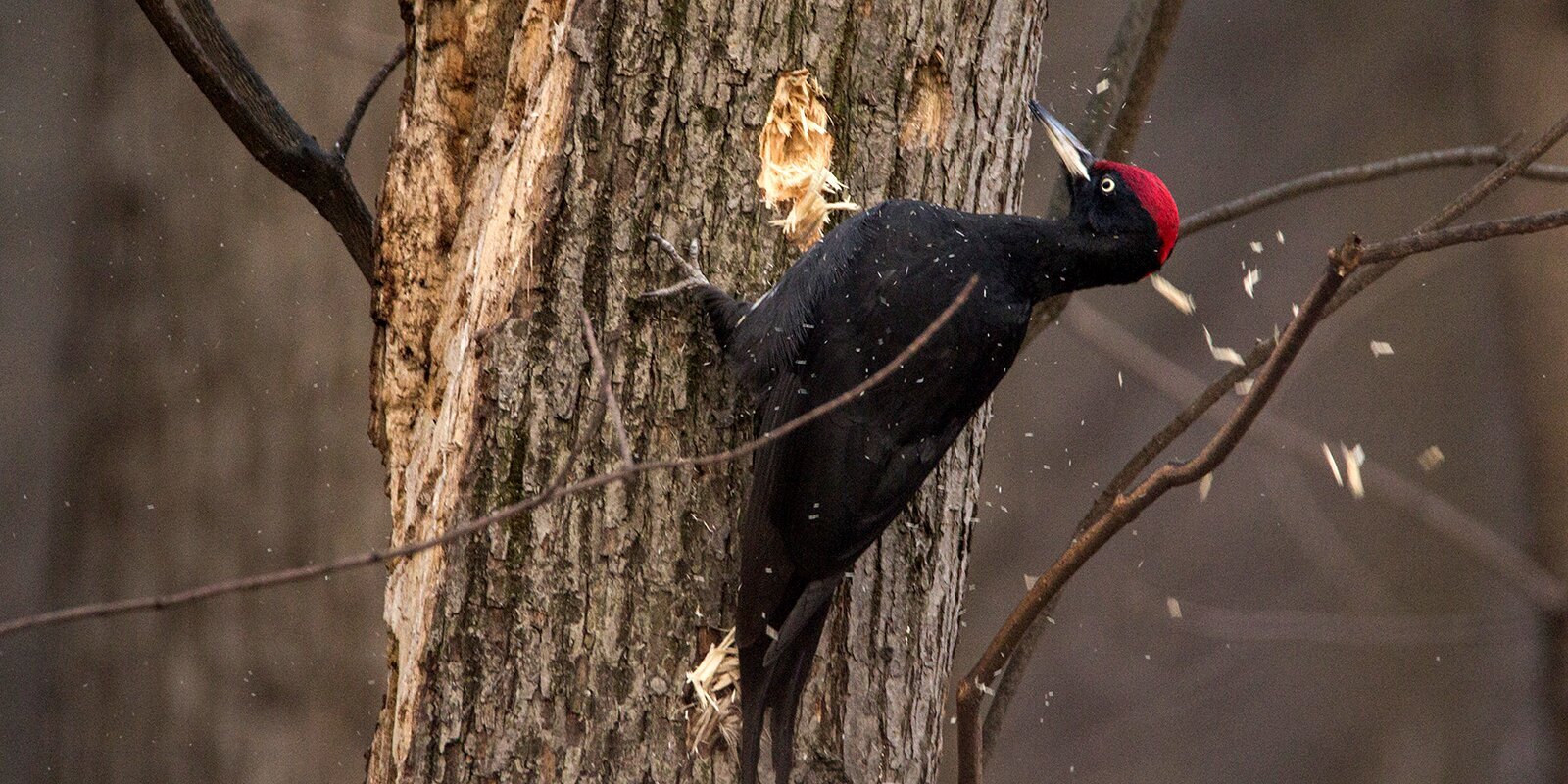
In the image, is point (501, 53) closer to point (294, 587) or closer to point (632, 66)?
point (632, 66)

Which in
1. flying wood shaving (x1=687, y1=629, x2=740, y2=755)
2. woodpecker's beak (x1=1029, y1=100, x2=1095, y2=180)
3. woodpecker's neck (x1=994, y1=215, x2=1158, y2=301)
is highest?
woodpecker's beak (x1=1029, y1=100, x2=1095, y2=180)

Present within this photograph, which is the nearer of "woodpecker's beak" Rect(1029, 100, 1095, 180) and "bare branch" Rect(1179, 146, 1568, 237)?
"woodpecker's beak" Rect(1029, 100, 1095, 180)

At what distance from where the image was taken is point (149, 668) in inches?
180

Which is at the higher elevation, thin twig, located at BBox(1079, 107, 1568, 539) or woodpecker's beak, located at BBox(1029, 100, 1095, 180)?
woodpecker's beak, located at BBox(1029, 100, 1095, 180)

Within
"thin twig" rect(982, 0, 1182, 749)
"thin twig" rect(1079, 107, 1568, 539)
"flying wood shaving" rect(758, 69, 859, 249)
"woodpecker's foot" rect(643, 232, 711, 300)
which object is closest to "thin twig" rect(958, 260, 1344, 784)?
"thin twig" rect(1079, 107, 1568, 539)

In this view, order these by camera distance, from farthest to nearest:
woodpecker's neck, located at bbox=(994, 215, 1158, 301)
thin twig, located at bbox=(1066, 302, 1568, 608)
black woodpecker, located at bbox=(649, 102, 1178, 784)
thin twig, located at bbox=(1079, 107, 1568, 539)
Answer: thin twig, located at bbox=(1066, 302, 1568, 608), woodpecker's neck, located at bbox=(994, 215, 1158, 301), black woodpecker, located at bbox=(649, 102, 1178, 784), thin twig, located at bbox=(1079, 107, 1568, 539)

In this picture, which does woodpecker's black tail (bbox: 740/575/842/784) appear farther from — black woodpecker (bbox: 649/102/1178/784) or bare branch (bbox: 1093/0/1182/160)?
bare branch (bbox: 1093/0/1182/160)

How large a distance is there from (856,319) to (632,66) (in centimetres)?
59

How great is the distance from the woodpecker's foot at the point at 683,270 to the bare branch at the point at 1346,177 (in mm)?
1158

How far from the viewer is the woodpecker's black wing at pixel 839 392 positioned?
2068mm

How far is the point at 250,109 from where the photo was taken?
251 centimetres

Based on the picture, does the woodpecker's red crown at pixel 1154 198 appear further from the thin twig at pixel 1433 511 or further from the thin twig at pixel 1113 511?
the thin twig at pixel 1433 511

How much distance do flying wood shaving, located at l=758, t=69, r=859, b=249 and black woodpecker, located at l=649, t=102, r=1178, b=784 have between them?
86 millimetres

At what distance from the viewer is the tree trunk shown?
198 cm
